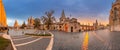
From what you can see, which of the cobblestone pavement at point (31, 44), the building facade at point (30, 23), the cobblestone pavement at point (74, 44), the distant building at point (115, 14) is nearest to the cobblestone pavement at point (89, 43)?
the cobblestone pavement at point (74, 44)

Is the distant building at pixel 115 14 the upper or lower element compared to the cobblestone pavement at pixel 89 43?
upper

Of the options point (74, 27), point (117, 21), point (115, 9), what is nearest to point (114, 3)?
point (115, 9)

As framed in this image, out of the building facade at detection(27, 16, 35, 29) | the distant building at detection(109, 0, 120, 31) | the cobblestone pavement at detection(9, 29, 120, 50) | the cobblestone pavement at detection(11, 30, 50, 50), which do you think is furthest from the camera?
the building facade at detection(27, 16, 35, 29)

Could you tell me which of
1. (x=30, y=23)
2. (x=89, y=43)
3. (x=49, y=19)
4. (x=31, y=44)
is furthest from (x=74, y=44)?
(x=30, y=23)

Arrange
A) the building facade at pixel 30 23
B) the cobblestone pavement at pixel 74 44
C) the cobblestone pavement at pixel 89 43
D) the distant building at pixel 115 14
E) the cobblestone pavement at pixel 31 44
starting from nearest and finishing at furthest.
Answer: the cobblestone pavement at pixel 74 44, the cobblestone pavement at pixel 89 43, the cobblestone pavement at pixel 31 44, the distant building at pixel 115 14, the building facade at pixel 30 23

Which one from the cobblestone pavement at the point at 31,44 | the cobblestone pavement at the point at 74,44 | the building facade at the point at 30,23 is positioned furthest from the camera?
the building facade at the point at 30,23

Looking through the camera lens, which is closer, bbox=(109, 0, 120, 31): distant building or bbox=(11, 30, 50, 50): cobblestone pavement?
bbox=(11, 30, 50, 50): cobblestone pavement

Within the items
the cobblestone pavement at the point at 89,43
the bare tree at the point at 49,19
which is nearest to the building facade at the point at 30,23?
the bare tree at the point at 49,19

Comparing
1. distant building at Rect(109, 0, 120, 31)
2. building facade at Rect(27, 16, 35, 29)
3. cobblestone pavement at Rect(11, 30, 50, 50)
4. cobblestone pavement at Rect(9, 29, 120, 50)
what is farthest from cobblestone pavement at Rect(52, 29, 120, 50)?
building facade at Rect(27, 16, 35, 29)

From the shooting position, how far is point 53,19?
98062 mm

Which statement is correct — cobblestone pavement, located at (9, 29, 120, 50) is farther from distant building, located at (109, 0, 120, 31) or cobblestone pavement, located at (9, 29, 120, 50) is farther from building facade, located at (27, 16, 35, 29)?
building facade, located at (27, 16, 35, 29)

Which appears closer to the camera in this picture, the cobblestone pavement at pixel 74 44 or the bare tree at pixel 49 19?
the cobblestone pavement at pixel 74 44

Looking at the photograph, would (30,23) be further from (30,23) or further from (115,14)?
(115,14)

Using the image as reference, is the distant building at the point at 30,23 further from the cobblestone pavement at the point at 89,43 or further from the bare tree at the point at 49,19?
the cobblestone pavement at the point at 89,43
